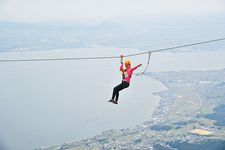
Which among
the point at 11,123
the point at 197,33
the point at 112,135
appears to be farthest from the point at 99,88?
the point at 197,33

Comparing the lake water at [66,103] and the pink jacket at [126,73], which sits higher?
the pink jacket at [126,73]

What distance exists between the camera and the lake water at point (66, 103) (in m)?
18.8

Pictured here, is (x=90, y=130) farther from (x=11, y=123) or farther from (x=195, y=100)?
(x=195, y=100)

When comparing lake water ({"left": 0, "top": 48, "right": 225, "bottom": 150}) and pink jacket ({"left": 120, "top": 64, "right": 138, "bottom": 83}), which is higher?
pink jacket ({"left": 120, "top": 64, "right": 138, "bottom": 83})

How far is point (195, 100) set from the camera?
25.6 m

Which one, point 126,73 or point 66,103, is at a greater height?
point 126,73

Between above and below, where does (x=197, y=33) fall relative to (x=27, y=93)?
above

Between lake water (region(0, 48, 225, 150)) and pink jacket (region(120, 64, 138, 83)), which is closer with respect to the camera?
pink jacket (region(120, 64, 138, 83))

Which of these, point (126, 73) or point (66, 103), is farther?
point (66, 103)

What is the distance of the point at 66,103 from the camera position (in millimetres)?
25188

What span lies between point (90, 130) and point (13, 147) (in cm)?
433

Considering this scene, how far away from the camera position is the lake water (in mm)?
18812

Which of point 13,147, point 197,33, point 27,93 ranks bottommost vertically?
point 13,147

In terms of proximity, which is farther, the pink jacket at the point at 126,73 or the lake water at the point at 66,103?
the lake water at the point at 66,103
